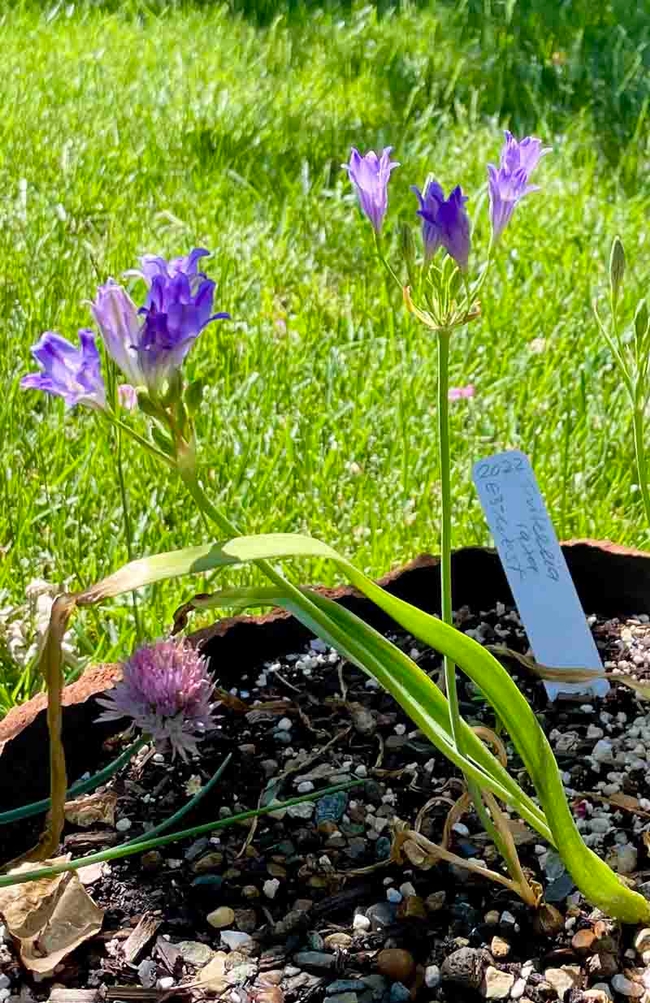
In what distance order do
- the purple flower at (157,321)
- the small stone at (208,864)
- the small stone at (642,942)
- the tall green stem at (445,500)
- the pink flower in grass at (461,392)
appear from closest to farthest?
the purple flower at (157,321)
the tall green stem at (445,500)
the small stone at (642,942)
the small stone at (208,864)
the pink flower in grass at (461,392)

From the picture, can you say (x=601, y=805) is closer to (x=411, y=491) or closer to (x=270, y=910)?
(x=270, y=910)

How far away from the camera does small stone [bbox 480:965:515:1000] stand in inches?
39.8

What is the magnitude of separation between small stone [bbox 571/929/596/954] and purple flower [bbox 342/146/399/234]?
588 mm

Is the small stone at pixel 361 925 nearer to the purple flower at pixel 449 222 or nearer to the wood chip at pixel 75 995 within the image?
the wood chip at pixel 75 995

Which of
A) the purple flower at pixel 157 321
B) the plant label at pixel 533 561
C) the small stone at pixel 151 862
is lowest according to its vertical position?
the small stone at pixel 151 862

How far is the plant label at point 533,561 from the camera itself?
1239 mm

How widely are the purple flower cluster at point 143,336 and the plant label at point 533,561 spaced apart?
0.46 meters

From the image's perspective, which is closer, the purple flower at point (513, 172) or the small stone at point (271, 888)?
the purple flower at point (513, 172)

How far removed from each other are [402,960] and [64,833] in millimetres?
352

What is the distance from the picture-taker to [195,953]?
3.50ft

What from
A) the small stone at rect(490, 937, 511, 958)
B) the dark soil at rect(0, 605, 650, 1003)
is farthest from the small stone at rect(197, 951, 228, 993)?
the small stone at rect(490, 937, 511, 958)

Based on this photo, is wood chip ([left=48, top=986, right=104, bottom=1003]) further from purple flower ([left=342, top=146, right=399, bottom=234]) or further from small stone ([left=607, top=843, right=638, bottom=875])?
purple flower ([left=342, top=146, right=399, bottom=234])

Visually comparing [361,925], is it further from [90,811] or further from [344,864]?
[90,811]

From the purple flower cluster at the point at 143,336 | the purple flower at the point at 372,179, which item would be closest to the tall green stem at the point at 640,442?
the purple flower at the point at 372,179
